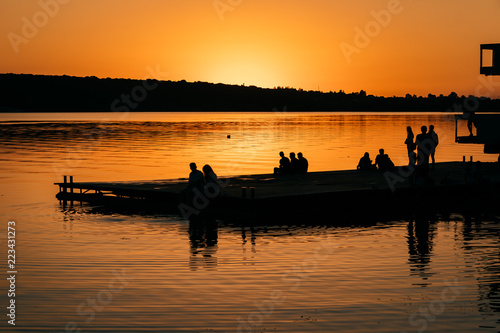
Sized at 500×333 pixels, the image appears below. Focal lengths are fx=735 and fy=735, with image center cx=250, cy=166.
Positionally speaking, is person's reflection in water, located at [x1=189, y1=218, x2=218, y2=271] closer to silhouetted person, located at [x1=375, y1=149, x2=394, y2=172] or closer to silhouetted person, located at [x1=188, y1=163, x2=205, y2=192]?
silhouetted person, located at [x1=188, y1=163, x2=205, y2=192]

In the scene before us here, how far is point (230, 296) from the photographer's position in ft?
52.5

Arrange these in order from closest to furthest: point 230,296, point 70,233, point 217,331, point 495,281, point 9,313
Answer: point 217,331
point 9,313
point 230,296
point 495,281
point 70,233

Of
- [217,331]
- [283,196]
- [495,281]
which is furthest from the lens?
[283,196]

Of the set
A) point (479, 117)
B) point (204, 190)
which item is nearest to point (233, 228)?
point (204, 190)

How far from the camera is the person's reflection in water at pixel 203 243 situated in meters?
19.8

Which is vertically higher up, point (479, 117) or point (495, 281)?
point (479, 117)

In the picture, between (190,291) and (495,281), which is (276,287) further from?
(495,281)

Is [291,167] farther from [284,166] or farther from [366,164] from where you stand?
[366,164]

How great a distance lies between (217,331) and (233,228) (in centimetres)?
Result: 1217

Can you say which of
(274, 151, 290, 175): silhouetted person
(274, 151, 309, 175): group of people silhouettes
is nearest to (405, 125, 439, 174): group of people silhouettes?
(274, 151, 309, 175): group of people silhouettes

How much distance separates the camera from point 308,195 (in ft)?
88.1

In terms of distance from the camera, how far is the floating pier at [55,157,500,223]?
26.8m

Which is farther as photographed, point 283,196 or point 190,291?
point 283,196

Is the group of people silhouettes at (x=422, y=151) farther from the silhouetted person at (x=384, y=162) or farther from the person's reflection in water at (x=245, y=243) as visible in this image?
the person's reflection in water at (x=245, y=243)
